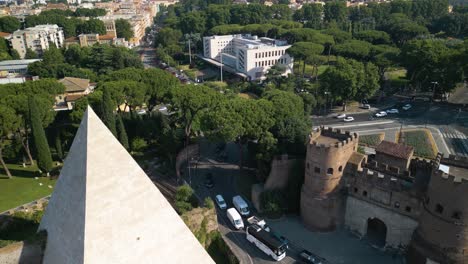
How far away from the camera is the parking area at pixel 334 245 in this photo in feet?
96.7

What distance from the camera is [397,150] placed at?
114ft

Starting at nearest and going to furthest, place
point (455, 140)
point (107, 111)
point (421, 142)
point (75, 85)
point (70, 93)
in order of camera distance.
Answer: point (107, 111) < point (421, 142) < point (455, 140) < point (70, 93) < point (75, 85)

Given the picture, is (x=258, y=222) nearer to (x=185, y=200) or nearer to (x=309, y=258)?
(x=309, y=258)

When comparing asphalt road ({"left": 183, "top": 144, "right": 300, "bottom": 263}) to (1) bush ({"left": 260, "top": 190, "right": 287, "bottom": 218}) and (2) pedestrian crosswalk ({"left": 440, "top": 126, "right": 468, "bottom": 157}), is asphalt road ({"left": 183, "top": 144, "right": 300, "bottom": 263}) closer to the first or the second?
(1) bush ({"left": 260, "top": 190, "right": 287, "bottom": 218})

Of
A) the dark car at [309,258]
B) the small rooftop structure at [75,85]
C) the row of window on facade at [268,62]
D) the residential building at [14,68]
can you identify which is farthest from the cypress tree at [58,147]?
the row of window on facade at [268,62]

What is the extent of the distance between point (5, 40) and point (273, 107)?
97311mm

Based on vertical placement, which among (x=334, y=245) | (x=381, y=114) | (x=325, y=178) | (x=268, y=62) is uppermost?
(x=268, y=62)

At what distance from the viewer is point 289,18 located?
14925 centimetres

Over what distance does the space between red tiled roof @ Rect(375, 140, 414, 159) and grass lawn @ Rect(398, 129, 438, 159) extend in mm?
9910

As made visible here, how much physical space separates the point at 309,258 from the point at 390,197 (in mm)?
8684

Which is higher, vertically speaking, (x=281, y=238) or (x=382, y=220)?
(x=382, y=220)

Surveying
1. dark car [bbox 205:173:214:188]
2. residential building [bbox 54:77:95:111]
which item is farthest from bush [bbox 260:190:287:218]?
residential building [bbox 54:77:95:111]

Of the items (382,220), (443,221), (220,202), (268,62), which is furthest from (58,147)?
(268,62)

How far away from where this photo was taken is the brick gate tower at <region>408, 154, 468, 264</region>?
24.3m
